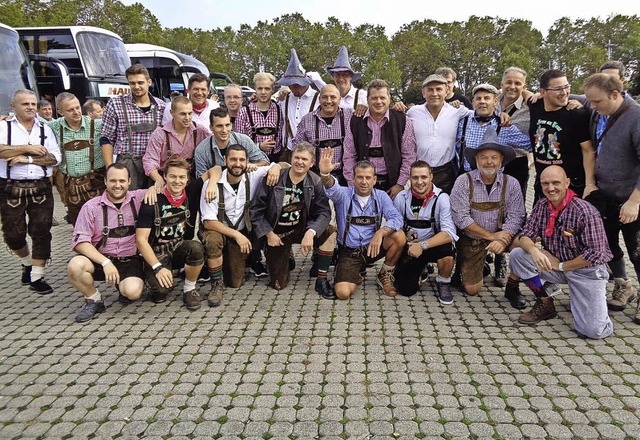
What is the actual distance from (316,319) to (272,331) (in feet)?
1.52

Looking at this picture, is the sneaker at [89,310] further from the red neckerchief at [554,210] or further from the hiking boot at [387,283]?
the red neckerchief at [554,210]

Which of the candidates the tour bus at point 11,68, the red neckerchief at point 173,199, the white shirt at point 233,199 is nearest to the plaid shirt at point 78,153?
the red neckerchief at point 173,199

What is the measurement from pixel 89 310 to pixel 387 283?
2959mm

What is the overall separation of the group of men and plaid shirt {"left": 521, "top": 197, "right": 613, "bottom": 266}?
0.04ft

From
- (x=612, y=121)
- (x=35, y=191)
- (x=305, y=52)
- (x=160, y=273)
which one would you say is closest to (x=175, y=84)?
(x=35, y=191)

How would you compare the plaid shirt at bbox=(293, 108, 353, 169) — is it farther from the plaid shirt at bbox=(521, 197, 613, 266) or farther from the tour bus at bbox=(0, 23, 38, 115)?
the tour bus at bbox=(0, 23, 38, 115)

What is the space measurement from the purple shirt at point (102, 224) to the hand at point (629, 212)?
4462 mm

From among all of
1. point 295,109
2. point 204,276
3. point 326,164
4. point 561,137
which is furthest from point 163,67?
point 561,137

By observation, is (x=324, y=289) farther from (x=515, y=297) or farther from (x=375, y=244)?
(x=515, y=297)

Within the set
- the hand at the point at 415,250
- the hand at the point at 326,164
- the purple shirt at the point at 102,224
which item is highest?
the hand at the point at 326,164

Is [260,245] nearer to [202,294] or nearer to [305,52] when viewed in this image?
[202,294]

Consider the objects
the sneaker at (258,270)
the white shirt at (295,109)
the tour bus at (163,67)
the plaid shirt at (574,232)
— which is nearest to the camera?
the plaid shirt at (574,232)

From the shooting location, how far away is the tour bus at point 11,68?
9492 millimetres

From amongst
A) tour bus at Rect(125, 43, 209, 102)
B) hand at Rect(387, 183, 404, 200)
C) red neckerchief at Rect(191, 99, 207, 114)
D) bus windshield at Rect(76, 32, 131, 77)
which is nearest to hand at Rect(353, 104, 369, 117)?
hand at Rect(387, 183, 404, 200)
